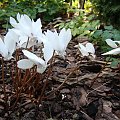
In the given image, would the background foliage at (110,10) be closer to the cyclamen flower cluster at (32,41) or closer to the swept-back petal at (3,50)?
the cyclamen flower cluster at (32,41)

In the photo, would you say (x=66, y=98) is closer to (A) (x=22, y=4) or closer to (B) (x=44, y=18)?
(B) (x=44, y=18)

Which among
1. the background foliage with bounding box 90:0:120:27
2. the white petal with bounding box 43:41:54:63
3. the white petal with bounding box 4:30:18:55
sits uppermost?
the white petal with bounding box 4:30:18:55

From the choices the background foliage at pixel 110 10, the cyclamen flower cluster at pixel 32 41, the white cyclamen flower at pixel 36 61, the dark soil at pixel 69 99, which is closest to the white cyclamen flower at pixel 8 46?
the cyclamen flower cluster at pixel 32 41

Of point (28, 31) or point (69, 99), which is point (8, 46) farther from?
point (69, 99)

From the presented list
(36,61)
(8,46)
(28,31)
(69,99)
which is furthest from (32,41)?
(69,99)

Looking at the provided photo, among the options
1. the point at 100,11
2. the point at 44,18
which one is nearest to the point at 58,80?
the point at 100,11

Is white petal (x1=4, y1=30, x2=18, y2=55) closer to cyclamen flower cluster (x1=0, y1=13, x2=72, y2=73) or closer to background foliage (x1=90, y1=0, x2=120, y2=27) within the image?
cyclamen flower cluster (x1=0, y1=13, x2=72, y2=73)

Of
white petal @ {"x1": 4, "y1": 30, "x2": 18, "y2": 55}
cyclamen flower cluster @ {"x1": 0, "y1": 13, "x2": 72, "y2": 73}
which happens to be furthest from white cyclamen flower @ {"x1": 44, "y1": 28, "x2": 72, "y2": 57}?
white petal @ {"x1": 4, "y1": 30, "x2": 18, "y2": 55}
